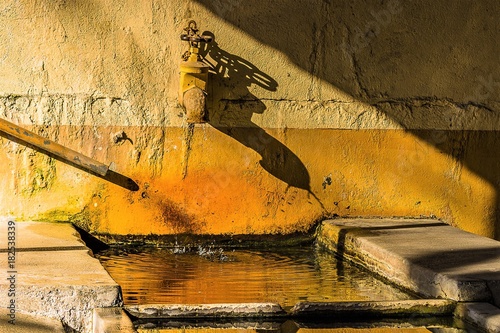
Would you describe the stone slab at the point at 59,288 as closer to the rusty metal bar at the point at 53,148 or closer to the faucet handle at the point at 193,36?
the rusty metal bar at the point at 53,148

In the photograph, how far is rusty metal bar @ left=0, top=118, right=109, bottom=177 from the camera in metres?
5.86

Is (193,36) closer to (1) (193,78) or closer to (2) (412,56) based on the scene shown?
(1) (193,78)

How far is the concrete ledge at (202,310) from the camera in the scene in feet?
13.5

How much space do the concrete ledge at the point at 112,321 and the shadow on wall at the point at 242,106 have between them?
2.48m

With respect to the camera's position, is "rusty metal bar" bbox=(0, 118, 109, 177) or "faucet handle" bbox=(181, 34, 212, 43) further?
"faucet handle" bbox=(181, 34, 212, 43)

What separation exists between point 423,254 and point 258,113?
175 cm

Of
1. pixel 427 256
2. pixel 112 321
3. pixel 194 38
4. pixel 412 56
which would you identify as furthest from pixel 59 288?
pixel 412 56

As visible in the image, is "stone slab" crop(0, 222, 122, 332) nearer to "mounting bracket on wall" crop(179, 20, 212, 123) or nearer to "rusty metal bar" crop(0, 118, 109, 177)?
"rusty metal bar" crop(0, 118, 109, 177)

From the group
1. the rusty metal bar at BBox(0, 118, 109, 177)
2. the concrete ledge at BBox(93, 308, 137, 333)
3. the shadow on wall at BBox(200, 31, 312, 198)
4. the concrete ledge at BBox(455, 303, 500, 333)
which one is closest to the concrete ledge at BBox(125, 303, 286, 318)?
the concrete ledge at BBox(93, 308, 137, 333)

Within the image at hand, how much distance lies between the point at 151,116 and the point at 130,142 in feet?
0.75

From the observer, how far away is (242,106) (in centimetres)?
635

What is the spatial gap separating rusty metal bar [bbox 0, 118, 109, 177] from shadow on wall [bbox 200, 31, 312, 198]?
86 cm

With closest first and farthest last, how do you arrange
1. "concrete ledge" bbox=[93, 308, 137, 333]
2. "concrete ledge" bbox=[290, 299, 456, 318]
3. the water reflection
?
"concrete ledge" bbox=[93, 308, 137, 333]
"concrete ledge" bbox=[290, 299, 456, 318]
the water reflection

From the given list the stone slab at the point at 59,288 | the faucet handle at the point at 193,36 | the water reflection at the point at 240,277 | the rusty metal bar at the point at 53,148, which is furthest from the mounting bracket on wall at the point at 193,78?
the stone slab at the point at 59,288
